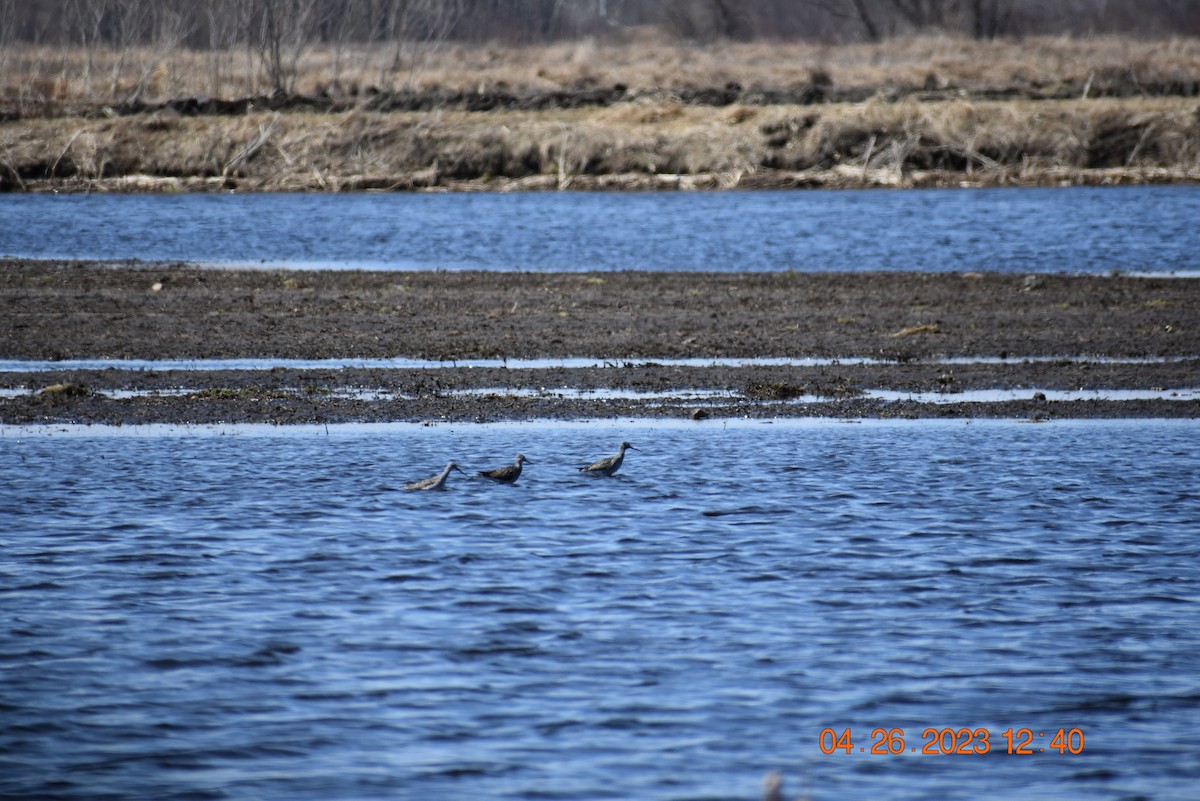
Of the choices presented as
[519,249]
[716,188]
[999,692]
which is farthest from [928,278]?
[716,188]

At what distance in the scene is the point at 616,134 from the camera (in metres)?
53.2

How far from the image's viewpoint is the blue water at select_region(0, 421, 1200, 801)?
7148 mm

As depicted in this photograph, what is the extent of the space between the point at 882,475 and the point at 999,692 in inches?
214

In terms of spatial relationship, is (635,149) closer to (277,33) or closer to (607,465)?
(277,33)

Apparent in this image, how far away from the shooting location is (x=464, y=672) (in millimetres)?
8359

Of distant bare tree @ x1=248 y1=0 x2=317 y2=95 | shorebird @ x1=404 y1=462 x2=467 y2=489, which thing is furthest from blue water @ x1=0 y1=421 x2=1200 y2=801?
distant bare tree @ x1=248 y1=0 x2=317 y2=95

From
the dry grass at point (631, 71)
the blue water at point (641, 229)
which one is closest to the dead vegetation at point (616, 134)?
the dry grass at point (631, 71)

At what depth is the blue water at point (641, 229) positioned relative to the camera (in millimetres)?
30703

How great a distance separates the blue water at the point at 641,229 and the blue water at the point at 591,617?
16321 mm

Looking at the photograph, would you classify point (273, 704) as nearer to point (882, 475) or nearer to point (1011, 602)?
point (1011, 602)

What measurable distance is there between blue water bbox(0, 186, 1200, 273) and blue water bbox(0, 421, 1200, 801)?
16321 millimetres

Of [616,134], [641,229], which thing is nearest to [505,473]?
[641,229]

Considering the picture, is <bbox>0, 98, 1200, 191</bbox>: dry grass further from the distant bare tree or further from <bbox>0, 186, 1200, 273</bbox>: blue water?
the distant bare tree

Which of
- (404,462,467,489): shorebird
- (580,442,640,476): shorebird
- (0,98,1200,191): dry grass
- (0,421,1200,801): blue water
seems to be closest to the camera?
(0,421,1200,801): blue water
